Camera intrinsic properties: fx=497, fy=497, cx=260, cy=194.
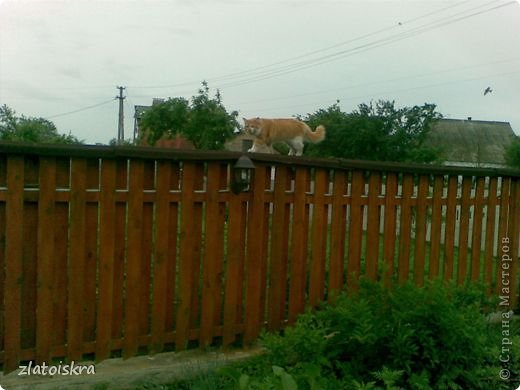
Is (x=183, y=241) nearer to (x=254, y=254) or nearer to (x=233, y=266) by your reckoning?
(x=233, y=266)

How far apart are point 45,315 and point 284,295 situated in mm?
1665

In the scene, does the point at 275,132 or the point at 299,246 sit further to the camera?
the point at 275,132

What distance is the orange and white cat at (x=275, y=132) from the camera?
473 centimetres

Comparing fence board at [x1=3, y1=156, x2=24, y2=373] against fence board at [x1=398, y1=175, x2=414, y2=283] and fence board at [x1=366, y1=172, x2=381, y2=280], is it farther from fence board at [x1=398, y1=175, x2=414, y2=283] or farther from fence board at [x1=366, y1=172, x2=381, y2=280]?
fence board at [x1=398, y1=175, x2=414, y2=283]

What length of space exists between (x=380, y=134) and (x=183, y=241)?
5705 millimetres

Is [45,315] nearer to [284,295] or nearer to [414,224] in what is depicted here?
[284,295]

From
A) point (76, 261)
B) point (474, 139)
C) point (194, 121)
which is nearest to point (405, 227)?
point (76, 261)

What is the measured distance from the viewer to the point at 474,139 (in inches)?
1105

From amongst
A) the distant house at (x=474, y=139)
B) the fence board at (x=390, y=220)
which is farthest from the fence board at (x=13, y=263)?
the distant house at (x=474, y=139)

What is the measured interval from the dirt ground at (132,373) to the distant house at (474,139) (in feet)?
71.0

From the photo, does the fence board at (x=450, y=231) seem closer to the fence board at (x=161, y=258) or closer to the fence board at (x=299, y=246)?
the fence board at (x=299, y=246)

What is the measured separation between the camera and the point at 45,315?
2.94 meters

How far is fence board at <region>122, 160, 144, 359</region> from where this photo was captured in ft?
10.2

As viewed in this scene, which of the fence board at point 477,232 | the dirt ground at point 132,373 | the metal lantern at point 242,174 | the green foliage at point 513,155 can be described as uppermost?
the green foliage at point 513,155
